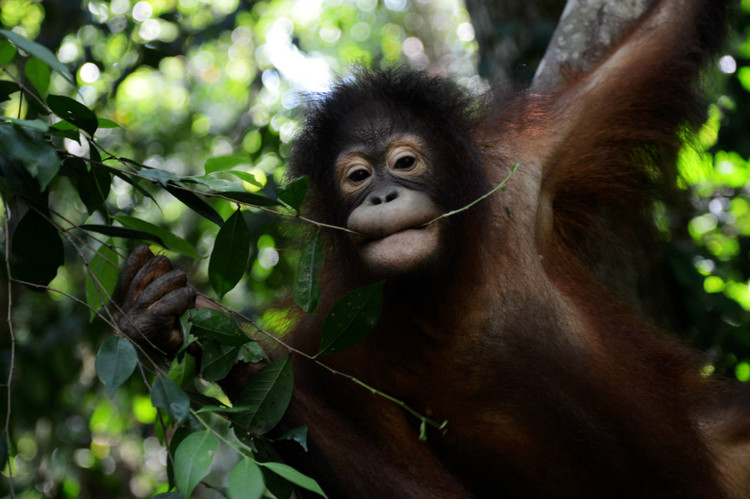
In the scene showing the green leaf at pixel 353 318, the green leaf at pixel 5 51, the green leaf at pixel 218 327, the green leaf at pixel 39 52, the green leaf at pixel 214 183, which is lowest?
the green leaf at pixel 218 327

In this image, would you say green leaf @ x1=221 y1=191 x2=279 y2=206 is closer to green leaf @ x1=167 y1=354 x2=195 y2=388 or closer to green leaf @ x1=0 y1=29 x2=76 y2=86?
green leaf @ x1=167 y1=354 x2=195 y2=388

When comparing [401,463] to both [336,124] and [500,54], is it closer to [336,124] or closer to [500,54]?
[336,124]

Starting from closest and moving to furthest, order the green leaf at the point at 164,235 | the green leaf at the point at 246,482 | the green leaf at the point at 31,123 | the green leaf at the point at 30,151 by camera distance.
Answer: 1. the green leaf at the point at 246,482
2. the green leaf at the point at 31,123
3. the green leaf at the point at 30,151
4. the green leaf at the point at 164,235

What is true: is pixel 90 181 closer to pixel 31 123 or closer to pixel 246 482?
pixel 31 123

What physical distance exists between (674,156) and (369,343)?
6.46 feet

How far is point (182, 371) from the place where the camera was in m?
2.53

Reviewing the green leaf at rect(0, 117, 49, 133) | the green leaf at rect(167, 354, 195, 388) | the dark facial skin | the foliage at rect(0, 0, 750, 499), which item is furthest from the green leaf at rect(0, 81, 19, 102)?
the dark facial skin

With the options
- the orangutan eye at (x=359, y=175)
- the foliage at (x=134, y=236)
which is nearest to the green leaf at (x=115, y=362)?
the foliage at (x=134, y=236)

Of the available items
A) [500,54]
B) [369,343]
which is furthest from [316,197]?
[500,54]

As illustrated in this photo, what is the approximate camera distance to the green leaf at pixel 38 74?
2.51m

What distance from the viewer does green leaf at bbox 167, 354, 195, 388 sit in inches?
99.0

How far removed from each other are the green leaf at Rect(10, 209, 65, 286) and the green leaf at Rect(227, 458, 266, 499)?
1076 mm

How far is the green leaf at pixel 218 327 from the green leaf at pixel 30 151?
28.5 inches

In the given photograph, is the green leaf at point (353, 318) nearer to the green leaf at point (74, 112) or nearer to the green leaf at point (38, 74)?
the green leaf at point (74, 112)
